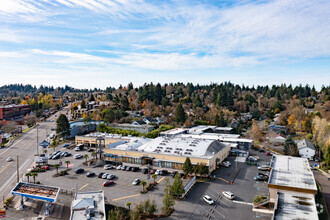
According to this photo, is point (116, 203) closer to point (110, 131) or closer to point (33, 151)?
point (33, 151)

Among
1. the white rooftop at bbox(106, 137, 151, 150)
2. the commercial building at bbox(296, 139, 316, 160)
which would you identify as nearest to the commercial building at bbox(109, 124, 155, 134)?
the white rooftop at bbox(106, 137, 151, 150)

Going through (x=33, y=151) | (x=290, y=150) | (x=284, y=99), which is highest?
(x=284, y=99)

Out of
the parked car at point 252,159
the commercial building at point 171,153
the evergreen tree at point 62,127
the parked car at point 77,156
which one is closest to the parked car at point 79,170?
the commercial building at point 171,153

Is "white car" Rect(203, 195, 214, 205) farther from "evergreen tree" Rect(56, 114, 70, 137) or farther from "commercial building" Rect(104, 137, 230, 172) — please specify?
"evergreen tree" Rect(56, 114, 70, 137)

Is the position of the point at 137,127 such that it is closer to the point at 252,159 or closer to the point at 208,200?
the point at 252,159

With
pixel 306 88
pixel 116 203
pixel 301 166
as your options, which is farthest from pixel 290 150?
pixel 306 88

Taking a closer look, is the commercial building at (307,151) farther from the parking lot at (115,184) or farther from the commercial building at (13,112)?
the commercial building at (13,112)
